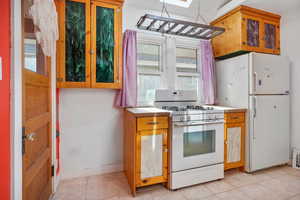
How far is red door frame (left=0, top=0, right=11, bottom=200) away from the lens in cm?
88

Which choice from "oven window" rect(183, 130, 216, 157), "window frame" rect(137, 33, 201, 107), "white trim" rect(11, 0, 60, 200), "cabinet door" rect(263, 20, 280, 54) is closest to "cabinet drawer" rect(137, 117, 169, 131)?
"oven window" rect(183, 130, 216, 157)

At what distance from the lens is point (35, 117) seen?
1298 mm

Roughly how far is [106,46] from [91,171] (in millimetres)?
1859

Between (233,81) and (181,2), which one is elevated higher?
(181,2)

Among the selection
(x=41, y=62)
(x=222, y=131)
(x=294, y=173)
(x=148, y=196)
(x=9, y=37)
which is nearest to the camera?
(x=9, y=37)

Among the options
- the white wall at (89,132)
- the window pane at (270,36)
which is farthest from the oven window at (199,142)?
the window pane at (270,36)

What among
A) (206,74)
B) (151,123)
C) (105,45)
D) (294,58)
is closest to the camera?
(151,123)

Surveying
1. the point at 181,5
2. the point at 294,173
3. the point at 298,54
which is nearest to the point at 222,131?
the point at 294,173

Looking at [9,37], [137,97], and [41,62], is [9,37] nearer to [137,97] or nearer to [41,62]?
[41,62]

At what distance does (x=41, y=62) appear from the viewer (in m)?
1.46

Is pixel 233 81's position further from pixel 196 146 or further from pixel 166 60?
pixel 196 146

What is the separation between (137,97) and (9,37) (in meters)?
1.74

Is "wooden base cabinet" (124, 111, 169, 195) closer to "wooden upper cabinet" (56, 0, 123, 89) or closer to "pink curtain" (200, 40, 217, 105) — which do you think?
"wooden upper cabinet" (56, 0, 123, 89)

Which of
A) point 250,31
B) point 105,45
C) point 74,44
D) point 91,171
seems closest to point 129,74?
point 105,45
